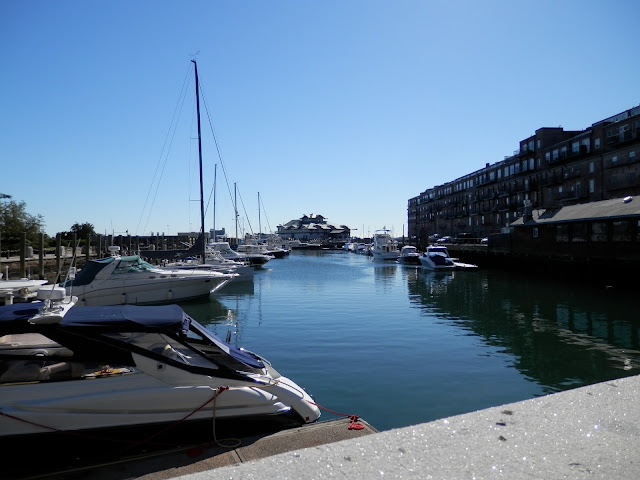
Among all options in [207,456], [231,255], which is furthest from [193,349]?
[231,255]

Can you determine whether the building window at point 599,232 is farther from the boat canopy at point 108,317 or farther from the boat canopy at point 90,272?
the boat canopy at point 108,317

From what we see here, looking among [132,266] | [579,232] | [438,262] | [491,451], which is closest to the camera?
[491,451]

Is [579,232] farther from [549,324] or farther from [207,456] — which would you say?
[207,456]

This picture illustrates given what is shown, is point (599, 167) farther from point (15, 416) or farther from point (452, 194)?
point (15, 416)

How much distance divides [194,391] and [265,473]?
11.3 feet

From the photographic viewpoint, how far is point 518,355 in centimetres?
1470

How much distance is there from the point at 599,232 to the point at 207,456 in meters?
41.0

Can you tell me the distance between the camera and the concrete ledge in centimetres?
330

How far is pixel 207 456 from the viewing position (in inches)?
209

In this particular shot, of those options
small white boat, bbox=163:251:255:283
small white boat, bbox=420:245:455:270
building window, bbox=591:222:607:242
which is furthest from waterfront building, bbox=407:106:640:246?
small white boat, bbox=163:251:255:283

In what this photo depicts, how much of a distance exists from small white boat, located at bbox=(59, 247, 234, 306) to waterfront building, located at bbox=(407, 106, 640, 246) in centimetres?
4198

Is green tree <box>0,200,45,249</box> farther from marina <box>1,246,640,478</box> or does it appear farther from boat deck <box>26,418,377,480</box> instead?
boat deck <box>26,418,377,480</box>

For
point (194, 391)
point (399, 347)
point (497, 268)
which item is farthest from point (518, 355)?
point (497, 268)

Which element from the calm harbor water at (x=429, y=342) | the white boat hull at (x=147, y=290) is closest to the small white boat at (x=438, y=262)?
the calm harbor water at (x=429, y=342)
